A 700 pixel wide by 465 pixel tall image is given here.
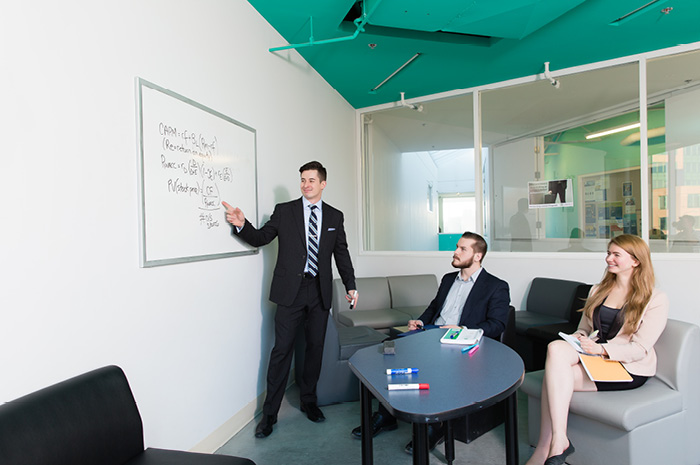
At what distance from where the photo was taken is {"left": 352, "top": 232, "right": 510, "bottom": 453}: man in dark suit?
267 centimetres

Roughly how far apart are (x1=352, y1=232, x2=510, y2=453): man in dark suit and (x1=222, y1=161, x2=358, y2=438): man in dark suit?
1.86 ft

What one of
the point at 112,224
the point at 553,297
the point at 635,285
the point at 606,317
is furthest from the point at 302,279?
the point at 553,297

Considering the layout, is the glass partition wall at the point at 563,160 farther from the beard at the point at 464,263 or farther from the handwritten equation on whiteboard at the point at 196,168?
the handwritten equation on whiteboard at the point at 196,168

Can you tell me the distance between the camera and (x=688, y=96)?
420cm

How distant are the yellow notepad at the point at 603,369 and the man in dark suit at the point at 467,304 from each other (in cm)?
51

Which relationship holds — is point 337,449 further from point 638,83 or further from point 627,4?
point 638,83

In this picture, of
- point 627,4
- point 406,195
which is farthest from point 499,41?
point 406,195

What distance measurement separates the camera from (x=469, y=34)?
382 centimetres

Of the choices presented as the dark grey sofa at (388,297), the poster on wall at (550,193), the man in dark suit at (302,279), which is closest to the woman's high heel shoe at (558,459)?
the man in dark suit at (302,279)

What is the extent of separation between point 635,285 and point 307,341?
216 cm

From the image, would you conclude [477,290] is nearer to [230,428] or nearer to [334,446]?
[334,446]

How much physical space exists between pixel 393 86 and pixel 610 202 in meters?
2.78

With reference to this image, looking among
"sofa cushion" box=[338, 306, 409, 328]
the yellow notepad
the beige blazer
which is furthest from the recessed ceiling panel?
"sofa cushion" box=[338, 306, 409, 328]

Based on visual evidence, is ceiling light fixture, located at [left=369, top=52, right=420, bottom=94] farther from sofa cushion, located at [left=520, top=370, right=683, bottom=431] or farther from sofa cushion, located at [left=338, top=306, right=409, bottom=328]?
sofa cushion, located at [left=520, top=370, right=683, bottom=431]
